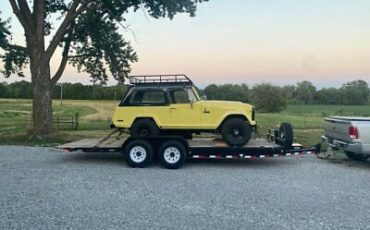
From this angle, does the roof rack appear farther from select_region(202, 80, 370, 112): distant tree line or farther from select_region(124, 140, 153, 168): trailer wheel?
select_region(202, 80, 370, 112): distant tree line

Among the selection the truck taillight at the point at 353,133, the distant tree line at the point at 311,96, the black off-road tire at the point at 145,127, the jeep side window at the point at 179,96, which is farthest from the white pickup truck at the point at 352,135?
the distant tree line at the point at 311,96

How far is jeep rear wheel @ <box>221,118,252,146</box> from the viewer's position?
10.0 metres

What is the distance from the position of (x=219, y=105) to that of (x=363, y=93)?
51839mm

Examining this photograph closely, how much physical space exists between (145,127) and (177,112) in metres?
0.95

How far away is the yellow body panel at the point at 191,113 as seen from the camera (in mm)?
10188

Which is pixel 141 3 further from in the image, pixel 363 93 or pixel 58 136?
pixel 363 93

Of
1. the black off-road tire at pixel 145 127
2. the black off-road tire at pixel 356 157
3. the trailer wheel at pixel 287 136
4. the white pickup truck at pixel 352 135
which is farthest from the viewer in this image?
the black off-road tire at pixel 356 157

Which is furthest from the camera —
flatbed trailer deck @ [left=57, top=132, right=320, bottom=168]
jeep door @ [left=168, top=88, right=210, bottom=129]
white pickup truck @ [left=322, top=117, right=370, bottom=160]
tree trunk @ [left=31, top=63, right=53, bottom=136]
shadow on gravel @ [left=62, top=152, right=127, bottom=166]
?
tree trunk @ [left=31, top=63, right=53, bottom=136]

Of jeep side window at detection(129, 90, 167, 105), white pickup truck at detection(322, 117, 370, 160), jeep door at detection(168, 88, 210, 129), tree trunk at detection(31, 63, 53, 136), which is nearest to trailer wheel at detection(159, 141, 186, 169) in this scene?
jeep door at detection(168, 88, 210, 129)

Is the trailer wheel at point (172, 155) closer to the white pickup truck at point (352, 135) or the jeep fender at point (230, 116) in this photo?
the jeep fender at point (230, 116)

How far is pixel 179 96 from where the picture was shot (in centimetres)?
1038

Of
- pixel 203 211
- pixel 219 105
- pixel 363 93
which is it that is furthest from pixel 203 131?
pixel 363 93

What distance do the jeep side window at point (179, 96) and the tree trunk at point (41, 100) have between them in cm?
830

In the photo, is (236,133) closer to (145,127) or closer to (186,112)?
(186,112)
